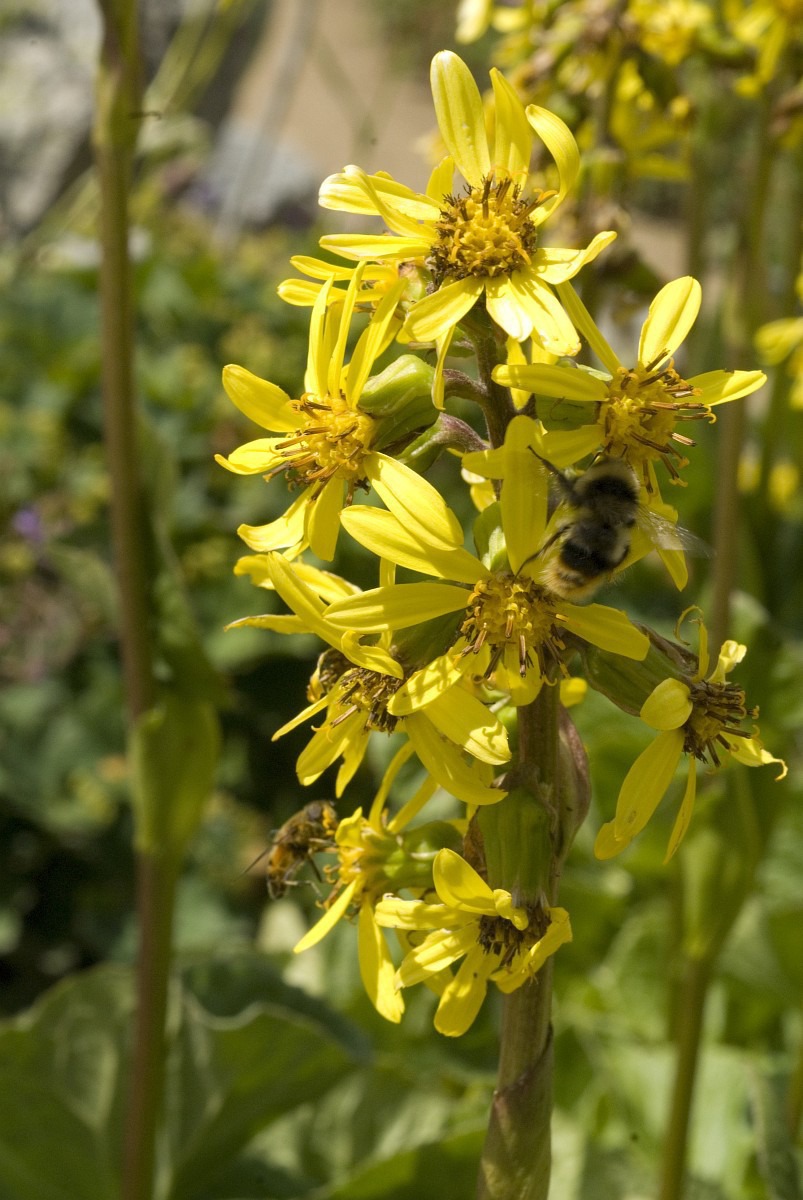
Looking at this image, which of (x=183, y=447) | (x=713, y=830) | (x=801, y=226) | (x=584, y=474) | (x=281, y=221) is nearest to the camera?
(x=584, y=474)

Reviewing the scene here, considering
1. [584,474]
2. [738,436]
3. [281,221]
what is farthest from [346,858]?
[281,221]

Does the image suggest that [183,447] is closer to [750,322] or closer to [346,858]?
[750,322]

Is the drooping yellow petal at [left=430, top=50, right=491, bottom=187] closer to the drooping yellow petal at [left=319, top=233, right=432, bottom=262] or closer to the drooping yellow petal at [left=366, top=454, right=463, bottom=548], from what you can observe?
the drooping yellow petal at [left=319, top=233, right=432, bottom=262]

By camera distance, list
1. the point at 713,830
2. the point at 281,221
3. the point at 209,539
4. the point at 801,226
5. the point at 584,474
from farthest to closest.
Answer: the point at 281,221 < the point at 209,539 < the point at 801,226 < the point at 713,830 < the point at 584,474

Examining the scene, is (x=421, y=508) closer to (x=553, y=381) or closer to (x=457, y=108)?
(x=553, y=381)

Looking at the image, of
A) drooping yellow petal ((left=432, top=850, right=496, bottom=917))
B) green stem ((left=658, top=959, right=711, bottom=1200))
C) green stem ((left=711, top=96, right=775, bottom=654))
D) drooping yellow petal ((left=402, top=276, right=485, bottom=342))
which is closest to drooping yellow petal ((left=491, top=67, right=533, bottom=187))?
drooping yellow petal ((left=402, top=276, right=485, bottom=342))

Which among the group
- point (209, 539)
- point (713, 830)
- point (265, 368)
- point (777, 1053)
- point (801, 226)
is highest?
point (801, 226)

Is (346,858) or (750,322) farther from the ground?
(750,322)
